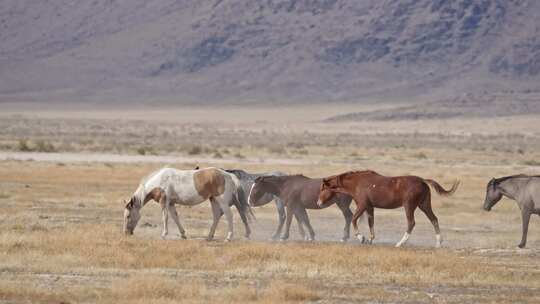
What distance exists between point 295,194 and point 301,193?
10 cm

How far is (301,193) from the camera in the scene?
20250 millimetres

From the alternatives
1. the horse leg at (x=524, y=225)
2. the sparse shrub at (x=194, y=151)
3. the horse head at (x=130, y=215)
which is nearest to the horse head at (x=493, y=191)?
the horse leg at (x=524, y=225)

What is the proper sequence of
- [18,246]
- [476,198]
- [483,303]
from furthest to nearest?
1. [476,198]
2. [18,246]
3. [483,303]

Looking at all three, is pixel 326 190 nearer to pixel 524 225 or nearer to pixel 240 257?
pixel 524 225

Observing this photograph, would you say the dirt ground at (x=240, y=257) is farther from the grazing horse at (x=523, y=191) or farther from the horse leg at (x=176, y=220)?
the grazing horse at (x=523, y=191)

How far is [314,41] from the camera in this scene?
16075cm

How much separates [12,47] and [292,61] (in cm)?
4343

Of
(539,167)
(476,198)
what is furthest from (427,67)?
(476,198)

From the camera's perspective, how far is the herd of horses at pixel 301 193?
1917cm

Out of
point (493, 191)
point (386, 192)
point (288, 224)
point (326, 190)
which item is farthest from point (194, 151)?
point (386, 192)

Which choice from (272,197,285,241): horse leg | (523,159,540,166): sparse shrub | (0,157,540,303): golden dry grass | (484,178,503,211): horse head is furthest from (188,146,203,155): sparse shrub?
(484,178,503,211): horse head

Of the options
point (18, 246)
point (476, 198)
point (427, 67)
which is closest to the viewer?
point (18, 246)

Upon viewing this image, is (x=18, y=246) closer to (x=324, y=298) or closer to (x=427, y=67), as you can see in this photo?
A: (x=324, y=298)

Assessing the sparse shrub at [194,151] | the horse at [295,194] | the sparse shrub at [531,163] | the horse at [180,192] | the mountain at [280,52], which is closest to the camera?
the horse at [180,192]
